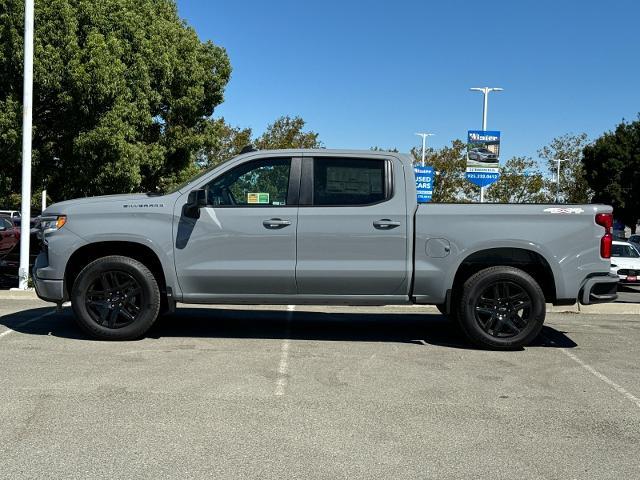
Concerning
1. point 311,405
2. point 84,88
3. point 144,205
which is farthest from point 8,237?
point 311,405

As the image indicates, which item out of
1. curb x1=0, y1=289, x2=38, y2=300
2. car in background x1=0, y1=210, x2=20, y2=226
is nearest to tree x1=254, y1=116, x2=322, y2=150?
car in background x1=0, y1=210, x2=20, y2=226

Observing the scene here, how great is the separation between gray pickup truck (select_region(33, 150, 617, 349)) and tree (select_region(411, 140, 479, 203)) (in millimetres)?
41304

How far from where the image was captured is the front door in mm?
6734

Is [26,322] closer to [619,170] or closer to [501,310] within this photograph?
[501,310]

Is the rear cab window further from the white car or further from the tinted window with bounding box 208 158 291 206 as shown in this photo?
the white car

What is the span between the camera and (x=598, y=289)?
6.74 meters

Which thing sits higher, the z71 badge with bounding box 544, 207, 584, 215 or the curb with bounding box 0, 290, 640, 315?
the z71 badge with bounding box 544, 207, 584, 215

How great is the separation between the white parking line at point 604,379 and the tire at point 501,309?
1.61 ft

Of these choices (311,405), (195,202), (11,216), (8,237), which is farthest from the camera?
(11,216)

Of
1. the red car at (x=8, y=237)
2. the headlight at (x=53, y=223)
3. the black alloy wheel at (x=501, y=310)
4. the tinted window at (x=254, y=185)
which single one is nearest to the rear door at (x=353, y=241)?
the tinted window at (x=254, y=185)

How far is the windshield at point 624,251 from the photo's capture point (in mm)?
17531

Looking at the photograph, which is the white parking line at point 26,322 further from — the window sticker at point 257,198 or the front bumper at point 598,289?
the front bumper at point 598,289

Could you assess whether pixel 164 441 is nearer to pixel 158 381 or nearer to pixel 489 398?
pixel 158 381

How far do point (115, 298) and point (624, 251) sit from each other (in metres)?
15.0
